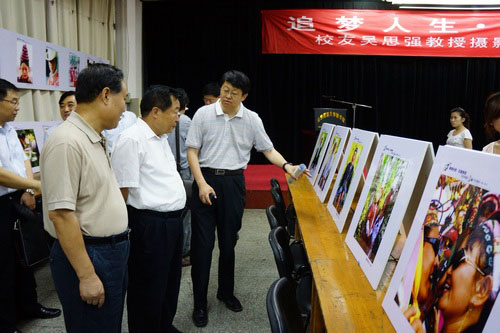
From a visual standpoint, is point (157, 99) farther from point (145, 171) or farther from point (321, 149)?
point (321, 149)

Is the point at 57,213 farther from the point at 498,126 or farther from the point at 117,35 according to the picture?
the point at 117,35

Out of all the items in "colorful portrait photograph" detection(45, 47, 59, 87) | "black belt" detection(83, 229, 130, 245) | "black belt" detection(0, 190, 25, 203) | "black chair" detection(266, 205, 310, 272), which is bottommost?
"black chair" detection(266, 205, 310, 272)

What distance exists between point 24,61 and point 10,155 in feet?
4.23

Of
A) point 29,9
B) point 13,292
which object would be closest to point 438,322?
point 13,292

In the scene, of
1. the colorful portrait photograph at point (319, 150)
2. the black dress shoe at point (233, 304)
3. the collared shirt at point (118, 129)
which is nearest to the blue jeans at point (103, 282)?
the black dress shoe at point (233, 304)

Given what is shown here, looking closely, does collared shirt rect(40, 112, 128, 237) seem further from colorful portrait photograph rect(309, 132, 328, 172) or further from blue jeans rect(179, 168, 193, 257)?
colorful portrait photograph rect(309, 132, 328, 172)

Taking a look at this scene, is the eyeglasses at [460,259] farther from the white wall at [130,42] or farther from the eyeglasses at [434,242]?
the white wall at [130,42]

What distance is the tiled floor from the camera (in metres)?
2.35

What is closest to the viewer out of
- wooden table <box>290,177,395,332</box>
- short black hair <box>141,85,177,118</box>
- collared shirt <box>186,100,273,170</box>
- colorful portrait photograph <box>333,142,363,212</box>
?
wooden table <box>290,177,395,332</box>

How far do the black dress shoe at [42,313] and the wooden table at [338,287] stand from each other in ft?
5.53

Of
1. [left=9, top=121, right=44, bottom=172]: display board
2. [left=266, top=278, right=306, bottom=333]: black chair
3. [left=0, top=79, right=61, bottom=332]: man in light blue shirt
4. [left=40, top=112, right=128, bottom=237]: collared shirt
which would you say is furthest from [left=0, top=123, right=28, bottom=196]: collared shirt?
[left=266, top=278, right=306, bottom=333]: black chair

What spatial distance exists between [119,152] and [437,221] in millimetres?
1282

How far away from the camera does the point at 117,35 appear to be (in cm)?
525

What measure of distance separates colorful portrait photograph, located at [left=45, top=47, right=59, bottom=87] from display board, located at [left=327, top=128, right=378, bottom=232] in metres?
2.81
